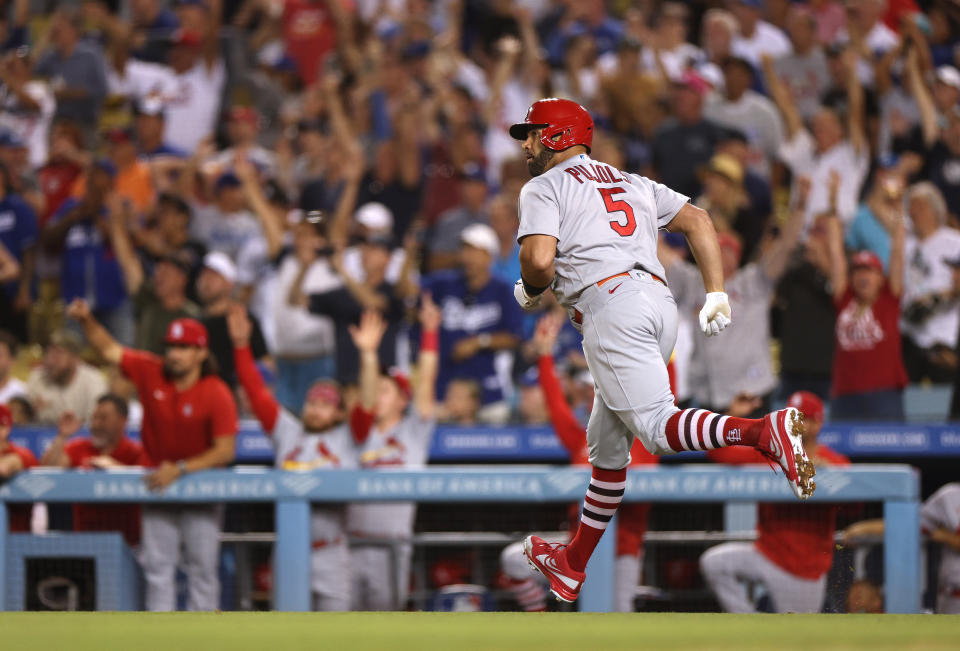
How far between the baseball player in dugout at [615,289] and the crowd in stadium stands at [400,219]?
212 centimetres

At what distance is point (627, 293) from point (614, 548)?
2603 millimetres

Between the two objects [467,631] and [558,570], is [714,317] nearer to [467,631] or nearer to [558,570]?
[558,570]

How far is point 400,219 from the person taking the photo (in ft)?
38.1

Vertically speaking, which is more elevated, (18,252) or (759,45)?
(759,45)

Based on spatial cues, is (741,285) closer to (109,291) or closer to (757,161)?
(757,161)

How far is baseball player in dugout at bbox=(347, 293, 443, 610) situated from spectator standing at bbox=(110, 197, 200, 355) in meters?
1.96

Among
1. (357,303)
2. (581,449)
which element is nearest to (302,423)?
(581,449)

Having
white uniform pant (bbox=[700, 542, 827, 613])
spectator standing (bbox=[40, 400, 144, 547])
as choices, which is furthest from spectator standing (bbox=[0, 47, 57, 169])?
white uniform pant (bbox=[700, 542, 827, 613])

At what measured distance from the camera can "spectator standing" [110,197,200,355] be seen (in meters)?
10.1

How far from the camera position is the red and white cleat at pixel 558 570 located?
575cm

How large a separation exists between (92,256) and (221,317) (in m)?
1.64

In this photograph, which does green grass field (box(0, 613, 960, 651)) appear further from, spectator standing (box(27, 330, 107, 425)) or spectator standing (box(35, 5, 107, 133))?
spectator standing (box(35, 5, 107, 133))

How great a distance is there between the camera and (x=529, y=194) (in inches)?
206

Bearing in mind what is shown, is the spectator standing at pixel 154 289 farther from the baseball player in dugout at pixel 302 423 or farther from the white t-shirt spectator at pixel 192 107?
the white t-shirt spectator at pixel 192 107
